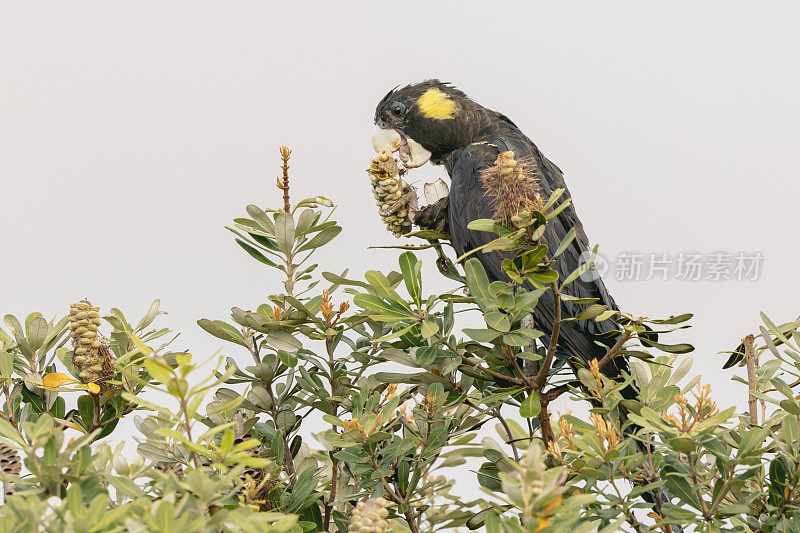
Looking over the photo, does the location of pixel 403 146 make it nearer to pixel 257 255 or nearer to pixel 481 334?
pixel 257 255

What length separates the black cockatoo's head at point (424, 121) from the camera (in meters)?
1.57

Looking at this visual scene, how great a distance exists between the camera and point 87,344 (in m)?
0.83

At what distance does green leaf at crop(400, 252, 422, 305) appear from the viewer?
79cm

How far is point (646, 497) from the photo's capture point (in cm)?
108

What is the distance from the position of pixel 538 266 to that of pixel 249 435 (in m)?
0.42

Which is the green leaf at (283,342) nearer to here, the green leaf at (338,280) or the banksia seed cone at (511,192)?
the green leaf at (338,280)

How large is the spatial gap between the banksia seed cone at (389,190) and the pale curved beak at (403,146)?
0.38 metres

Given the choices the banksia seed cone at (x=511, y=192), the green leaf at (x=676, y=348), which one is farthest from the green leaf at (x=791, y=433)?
the banksia seed cone at (x=511, y=192)

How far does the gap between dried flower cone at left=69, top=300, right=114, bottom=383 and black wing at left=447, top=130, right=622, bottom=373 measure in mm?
685

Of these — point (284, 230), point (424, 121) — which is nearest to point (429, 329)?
point (284, 230)

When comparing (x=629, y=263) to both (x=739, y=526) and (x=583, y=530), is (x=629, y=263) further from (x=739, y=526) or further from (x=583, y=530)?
(x=583, y=530)

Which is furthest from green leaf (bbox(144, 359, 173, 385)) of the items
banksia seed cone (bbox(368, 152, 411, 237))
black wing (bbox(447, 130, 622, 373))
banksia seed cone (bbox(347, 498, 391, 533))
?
black wing (bbox(447, 130, 622, 373))

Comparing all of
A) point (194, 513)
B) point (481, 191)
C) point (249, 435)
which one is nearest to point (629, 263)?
point (481, 191)

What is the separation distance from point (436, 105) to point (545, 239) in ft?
1.51
